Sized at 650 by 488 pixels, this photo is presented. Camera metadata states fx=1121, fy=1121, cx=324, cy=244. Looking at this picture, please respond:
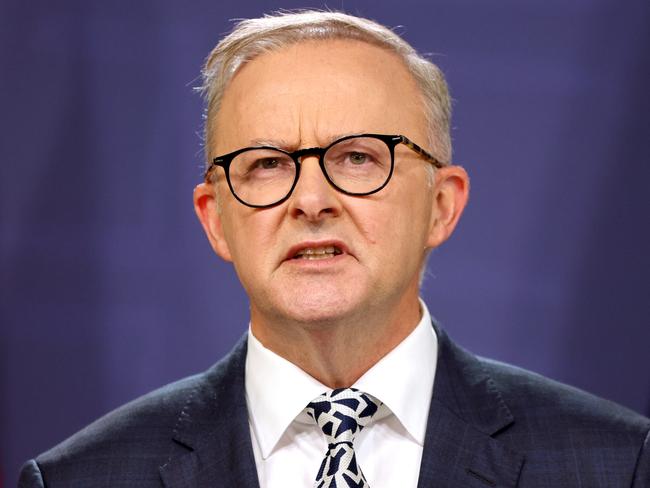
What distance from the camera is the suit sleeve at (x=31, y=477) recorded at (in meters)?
2.47

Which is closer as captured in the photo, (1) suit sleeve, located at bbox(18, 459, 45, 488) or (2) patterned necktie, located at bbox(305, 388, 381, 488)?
(2) patterned necktie, located at bbox(305, 388, 381, 488)

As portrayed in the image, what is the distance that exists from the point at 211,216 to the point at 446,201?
564mm

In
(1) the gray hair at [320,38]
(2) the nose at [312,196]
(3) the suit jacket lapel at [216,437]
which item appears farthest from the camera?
(1) the gray hair at [320,38]

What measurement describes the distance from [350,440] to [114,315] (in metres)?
1.09

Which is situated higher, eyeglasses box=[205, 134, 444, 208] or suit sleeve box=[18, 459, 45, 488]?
eyeglasses box=[205, 134, 444, 208]

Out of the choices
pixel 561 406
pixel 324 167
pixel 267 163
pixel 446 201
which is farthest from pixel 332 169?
pixel 561 406

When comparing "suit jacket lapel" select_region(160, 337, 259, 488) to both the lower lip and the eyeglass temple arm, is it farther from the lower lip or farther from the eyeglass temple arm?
the eyeglass temple arm

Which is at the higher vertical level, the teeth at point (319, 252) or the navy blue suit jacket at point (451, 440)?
the teeth at point (319, 252)

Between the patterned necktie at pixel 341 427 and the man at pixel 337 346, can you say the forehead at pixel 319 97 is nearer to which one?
the man at pixel 337 346

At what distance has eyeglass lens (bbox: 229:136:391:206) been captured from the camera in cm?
237

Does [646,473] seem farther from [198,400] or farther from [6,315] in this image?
[6,315]

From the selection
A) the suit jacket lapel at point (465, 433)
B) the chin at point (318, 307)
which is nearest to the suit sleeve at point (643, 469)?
the suit jacket lapel at point (465, 433)

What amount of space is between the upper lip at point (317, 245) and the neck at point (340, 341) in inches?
5.9

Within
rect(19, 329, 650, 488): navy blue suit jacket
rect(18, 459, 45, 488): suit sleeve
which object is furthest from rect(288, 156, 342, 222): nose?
rect(18, 459, 45, 488): suit sleeve
